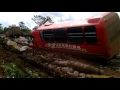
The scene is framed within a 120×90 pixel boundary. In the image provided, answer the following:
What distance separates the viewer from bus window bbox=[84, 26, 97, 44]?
38.0 feet

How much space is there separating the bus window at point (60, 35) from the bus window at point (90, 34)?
6.55 ft

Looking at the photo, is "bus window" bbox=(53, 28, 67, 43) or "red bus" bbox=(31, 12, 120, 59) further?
"bus window" bbox=(53, 28, 67, 43)

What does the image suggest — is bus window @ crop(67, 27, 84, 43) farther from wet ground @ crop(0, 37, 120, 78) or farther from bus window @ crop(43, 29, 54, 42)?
bus window @ crop(43, 29, 54, 42)

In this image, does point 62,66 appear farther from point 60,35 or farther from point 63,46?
point 60,35

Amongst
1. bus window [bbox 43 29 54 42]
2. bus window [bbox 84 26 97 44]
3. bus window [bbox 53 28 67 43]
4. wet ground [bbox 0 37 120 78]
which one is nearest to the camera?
wet ground [bbox 0 37 120 78]

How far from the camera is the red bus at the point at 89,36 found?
11477mm

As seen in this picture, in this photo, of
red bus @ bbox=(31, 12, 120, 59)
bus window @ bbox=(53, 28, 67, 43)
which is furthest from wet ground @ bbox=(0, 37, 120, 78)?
bus window @ bbox=(53, 28, 67, 43)

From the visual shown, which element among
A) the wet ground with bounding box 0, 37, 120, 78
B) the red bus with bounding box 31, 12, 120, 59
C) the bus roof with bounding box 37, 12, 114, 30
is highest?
the bus roof with bounding box 37, 12, 114, 30

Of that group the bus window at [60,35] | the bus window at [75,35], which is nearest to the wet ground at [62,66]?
the bus window at [60,35]

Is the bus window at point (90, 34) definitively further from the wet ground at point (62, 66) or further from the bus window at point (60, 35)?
the bus window at point (60, 35)

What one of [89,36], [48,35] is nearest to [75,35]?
[89,36]
